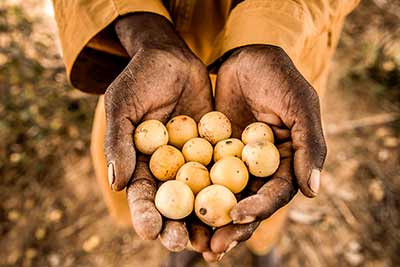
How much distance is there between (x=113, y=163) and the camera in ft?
4.17

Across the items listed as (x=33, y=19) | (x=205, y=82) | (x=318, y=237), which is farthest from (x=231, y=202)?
(x=33, y=19)

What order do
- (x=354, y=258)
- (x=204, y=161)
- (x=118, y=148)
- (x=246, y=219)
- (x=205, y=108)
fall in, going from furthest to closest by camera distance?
(x=354, y=258), (x=205, y=108), (x=204, y=161), (x=118, y=148), (x=246, y=219)

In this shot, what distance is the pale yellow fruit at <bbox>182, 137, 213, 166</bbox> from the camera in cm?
155

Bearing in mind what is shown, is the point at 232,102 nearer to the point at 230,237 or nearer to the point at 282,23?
the point at 282,23

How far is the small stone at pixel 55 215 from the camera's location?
2.68m

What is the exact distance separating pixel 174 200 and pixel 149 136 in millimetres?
265

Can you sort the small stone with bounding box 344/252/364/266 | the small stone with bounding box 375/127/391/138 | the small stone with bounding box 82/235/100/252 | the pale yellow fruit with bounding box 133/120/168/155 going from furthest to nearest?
the small stone with bounding box 375/127/391/138 → the small stone with bounding box 82/235/100/252 → the small stone with bounding box 344/252/364/266 → the pale yellow fruit with bounding box 133/120/168/155

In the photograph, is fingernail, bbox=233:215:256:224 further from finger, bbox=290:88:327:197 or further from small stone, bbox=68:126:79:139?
small stone, bbox=68:126:79:139

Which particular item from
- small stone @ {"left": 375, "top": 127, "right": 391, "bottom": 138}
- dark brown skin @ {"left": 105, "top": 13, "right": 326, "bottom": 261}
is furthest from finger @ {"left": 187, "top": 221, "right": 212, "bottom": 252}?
small stone @ {"left": 375, "top": 127, "right": 391, "bottom": 138}

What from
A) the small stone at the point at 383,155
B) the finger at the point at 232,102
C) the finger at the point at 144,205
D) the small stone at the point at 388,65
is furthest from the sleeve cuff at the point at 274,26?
the small stone at the point at 388,65

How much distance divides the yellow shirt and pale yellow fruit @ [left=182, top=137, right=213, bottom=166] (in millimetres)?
316

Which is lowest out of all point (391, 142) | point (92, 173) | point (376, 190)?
point (92, 173)

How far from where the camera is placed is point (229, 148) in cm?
154

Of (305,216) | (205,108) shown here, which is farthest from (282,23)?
(305,216)
